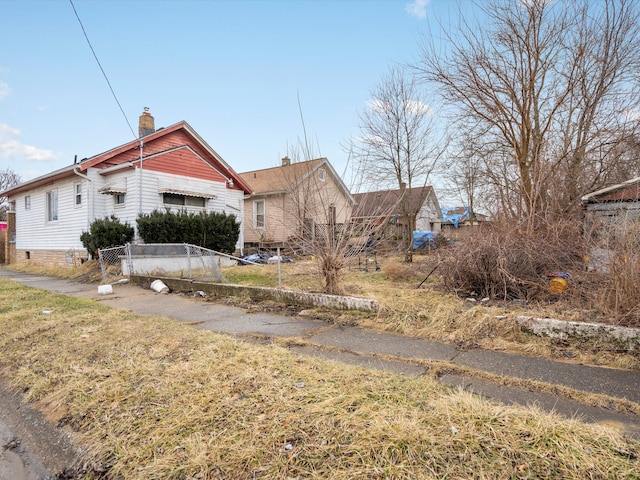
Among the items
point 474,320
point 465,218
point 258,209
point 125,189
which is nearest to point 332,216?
point 474,320

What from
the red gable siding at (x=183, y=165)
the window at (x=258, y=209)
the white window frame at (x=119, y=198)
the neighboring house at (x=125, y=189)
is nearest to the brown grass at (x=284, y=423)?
the neighboring house at (x=125, y=189)

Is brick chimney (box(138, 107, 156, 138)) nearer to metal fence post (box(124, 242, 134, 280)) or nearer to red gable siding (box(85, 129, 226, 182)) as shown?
red gable siding (box(85, 129, 226, 182))

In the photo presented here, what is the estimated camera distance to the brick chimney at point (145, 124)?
14719 mm

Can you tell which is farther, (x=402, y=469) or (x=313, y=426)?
(x=313, y=426)

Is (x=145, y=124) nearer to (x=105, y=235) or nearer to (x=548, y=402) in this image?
(x=105, y=235)

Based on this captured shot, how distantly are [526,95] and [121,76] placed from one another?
10.5 m

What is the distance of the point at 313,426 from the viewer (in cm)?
210

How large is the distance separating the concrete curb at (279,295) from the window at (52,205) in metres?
9.01

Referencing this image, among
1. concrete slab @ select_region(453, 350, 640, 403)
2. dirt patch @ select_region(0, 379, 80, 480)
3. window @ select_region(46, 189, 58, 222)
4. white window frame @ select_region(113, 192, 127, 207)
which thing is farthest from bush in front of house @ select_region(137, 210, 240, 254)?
concrete slab @ select_region(453, 350, 640, 403)

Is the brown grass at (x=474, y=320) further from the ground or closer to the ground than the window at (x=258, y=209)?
closer to the ground

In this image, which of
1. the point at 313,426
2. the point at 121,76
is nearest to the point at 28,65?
the point at 121,76

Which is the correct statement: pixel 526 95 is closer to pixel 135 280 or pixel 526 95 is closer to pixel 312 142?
pixel 312 142

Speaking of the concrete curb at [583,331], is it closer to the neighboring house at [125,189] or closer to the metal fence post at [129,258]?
the metal fence post at [129,258]

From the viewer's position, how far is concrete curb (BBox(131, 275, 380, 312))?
211 inches
